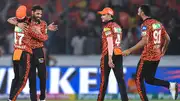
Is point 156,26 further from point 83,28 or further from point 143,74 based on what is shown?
point 83,28

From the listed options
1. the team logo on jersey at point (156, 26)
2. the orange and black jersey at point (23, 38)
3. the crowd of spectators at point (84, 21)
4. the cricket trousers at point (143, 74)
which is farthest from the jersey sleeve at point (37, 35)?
the crowd of spectators at point (84, 21)

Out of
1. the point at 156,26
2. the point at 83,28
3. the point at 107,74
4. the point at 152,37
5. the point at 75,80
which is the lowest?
the point at 75,80

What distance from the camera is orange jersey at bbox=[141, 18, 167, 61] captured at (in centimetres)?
1158

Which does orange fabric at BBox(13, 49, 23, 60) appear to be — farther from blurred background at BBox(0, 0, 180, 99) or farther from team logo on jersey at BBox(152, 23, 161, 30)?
blurred background at BBox(0, 0, 180, 99)

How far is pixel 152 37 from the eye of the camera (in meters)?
11.7

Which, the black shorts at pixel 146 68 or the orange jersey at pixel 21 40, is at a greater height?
the orange jersey at pixel 21 40

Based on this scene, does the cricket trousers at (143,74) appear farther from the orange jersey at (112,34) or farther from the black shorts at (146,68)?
the orange jersey at (112,34)

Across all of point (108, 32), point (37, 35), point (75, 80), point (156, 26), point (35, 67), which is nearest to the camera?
point (156, 26)

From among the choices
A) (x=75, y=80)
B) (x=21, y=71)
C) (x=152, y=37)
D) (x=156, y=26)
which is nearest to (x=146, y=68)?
(x=152, y=37)

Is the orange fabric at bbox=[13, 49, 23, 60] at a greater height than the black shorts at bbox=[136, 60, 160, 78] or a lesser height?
greater

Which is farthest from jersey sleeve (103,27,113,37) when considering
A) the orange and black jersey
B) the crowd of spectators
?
the crowd of spectators

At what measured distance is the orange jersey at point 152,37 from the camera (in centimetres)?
1158

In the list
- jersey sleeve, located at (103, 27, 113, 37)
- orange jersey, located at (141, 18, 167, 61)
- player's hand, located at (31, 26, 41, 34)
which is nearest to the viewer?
orange jersey, located at (141, 18, 167, 61)

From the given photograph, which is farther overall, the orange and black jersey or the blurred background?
the blurred background
